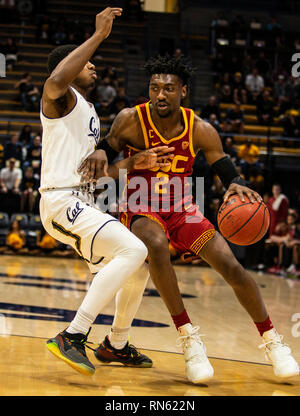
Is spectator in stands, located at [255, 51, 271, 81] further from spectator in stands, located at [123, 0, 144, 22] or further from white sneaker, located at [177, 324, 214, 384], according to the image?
white sneaker, located at [177, 324, 214, 384]

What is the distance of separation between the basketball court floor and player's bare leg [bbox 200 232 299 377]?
6.4 inches

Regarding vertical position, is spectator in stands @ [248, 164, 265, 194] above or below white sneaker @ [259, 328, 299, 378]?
below

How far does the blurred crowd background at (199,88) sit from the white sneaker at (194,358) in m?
6.92

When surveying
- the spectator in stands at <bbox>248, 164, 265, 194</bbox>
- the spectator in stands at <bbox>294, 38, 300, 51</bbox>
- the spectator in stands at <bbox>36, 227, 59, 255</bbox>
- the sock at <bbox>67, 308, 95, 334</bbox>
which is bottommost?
the spectator in stands at <bbox>36, 227, 59, 255</bbox>

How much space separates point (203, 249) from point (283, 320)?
272 centimetres

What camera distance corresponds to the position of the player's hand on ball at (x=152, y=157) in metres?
3.96

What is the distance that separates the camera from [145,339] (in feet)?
16.7

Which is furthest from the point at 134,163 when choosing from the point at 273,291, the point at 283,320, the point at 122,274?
the point at 273,291

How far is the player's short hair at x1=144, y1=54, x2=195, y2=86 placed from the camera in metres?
4.09

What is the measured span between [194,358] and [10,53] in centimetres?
1536

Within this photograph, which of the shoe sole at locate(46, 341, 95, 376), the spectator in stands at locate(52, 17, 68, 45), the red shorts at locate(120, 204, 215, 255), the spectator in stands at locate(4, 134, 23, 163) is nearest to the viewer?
the shoe sole at locate(46, 341, 95, 376)

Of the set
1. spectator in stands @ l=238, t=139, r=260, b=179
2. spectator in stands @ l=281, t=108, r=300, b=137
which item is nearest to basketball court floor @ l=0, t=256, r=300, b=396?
spectator in stands @ l=238, t=139, r=260, b=179

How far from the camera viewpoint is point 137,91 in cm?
1698

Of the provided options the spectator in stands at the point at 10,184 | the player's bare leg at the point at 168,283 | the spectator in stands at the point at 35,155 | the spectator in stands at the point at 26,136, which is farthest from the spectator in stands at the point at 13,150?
the player's bare leg at the point at 168,283
